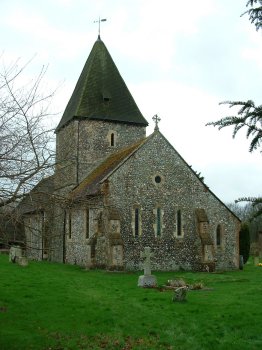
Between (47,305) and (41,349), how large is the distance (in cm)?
376

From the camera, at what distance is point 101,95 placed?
3212 cm

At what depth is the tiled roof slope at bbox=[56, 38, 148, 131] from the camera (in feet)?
103

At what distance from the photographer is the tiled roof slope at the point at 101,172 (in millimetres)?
25719

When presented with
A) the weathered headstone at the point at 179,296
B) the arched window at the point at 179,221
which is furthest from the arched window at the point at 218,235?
the weathered headstone at the point at 179,296

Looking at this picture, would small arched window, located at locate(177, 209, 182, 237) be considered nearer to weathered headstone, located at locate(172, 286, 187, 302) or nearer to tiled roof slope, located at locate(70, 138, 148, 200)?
tiled roof slope, located at locate(70, 138, 148, 200)

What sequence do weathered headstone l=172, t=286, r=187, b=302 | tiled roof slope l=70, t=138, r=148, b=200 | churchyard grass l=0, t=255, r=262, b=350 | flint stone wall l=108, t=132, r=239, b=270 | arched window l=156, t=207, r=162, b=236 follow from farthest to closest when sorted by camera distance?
tiled roof slope l=70, t=138, r=148, b=200 < arched window l=156, t=207, r=162, b=236 < flint stone wall l=108, t=132, r=239, b=270 < weathered headstone l=172, t=286, r=187, b=302 < churchyard grass l=0, t=255, r=262, b=350

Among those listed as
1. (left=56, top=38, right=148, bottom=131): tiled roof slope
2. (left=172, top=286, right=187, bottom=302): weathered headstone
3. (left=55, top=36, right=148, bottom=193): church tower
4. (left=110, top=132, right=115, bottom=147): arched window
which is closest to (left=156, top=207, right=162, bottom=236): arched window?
(left=55, top=36, right=148, bottom=193): church tower

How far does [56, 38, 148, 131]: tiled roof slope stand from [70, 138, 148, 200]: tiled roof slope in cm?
280

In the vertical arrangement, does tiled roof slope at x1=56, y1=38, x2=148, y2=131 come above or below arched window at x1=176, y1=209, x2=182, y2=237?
above

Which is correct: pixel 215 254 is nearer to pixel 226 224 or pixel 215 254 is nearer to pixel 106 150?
pixel 226 224

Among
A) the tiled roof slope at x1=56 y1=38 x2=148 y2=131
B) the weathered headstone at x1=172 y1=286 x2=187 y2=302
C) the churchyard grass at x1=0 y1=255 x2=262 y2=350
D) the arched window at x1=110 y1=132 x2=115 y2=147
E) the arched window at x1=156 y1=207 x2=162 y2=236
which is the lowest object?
the churchyard grass at x1=0 y1=255 x2=262 y2=350

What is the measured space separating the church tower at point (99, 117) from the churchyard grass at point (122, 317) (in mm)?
13724

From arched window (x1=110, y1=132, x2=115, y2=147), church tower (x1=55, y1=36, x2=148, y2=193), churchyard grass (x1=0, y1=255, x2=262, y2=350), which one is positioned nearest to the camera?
churchyard grass (x1=0, y1=255, x2=262, y2=350)

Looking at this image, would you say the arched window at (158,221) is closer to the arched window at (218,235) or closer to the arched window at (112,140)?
the arched window at (218,235)
